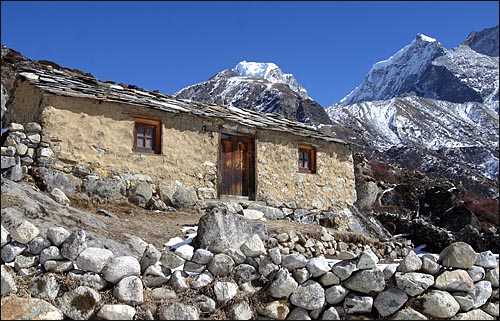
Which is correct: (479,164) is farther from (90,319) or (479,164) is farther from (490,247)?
(90,319)

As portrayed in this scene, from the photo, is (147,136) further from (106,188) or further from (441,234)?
(441,234)

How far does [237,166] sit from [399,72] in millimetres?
155322

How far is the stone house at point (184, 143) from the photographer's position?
36.3 ft

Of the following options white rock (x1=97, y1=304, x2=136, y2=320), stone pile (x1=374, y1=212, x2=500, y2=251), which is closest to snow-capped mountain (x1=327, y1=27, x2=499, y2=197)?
stone pile (x1=374, y1=212, x2=500, y2=251)

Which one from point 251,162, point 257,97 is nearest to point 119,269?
point 251,162

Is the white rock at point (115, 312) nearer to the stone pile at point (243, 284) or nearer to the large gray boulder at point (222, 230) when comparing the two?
the stone pile at point (243, 284)

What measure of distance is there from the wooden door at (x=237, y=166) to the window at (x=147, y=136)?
2079 millimetres

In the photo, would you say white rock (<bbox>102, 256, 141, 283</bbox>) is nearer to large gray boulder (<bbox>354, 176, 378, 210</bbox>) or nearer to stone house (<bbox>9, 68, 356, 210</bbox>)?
stone house (<bbox>9, 68, 356, 210</bbox>)

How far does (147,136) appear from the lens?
12.4 meters

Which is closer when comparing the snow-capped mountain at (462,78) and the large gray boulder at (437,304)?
the large gray boulder at (437,304)

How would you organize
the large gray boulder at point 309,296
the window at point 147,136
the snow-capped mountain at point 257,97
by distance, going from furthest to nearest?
the snow-capped mountain at point 257,97 → the window at point 147,136 → the large gray boulder at point 309,296

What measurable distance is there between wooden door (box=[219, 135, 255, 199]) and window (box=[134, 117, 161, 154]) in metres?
2.08

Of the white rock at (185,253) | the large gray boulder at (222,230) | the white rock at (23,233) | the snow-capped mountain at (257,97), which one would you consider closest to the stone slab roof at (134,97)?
the large gray boulder at (222,230)

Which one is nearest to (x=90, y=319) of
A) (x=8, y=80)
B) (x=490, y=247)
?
(x=490, y=247)
